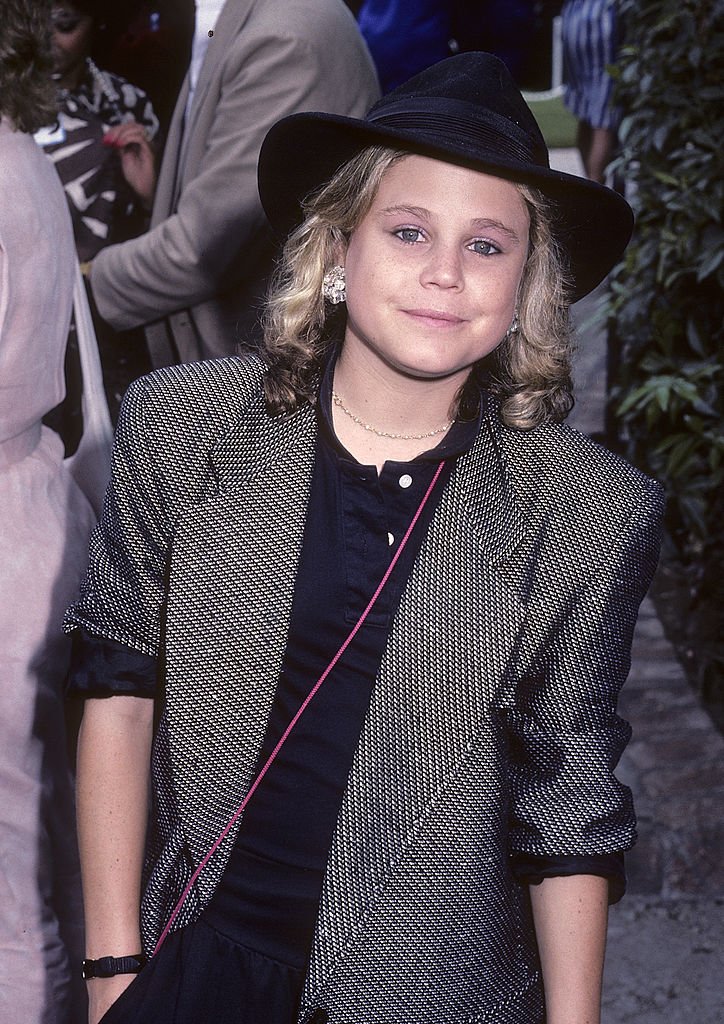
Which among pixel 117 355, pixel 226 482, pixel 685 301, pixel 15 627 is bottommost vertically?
pixel 685 301

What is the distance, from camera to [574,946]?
1.87m

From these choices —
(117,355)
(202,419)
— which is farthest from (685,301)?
(202,419)

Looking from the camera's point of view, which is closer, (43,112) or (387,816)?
(387,816)

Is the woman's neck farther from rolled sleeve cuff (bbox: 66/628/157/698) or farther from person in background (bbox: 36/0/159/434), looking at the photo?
person in background (bbox: 36/0/159/434)

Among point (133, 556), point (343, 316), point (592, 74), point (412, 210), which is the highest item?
point (412, 210)

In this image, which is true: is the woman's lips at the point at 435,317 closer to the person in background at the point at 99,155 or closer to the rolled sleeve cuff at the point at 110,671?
the rolled sleeve cuff at the point at 110,671

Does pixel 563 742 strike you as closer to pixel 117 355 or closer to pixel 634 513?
pixel 634 513

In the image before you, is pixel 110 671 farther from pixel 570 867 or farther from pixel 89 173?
pixel 89 173

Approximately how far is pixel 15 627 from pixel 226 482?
0.68m

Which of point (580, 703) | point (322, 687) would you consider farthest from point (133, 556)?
point (580, 703)

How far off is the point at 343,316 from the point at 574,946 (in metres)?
1.02

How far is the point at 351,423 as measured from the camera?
1977 millimetres

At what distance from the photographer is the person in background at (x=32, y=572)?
7.73 ft

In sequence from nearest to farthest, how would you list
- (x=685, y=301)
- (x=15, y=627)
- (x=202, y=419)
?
1. (x=202, y=419)
2. (x=15, y=627)
3. (x=685, y=301)
